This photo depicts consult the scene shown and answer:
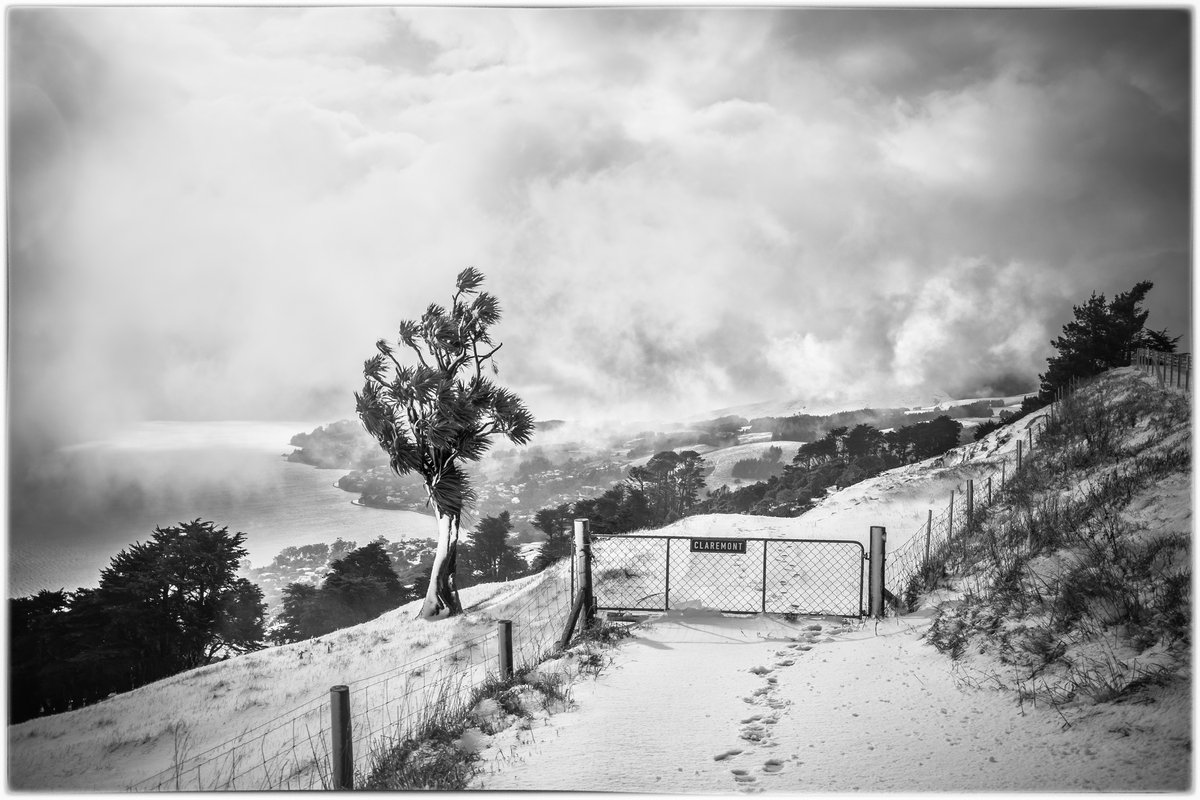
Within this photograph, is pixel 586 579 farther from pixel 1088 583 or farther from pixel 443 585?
pixel 443 585

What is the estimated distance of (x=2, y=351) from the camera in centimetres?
661

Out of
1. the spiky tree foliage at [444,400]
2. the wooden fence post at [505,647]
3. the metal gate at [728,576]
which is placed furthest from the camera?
the spiky tree foliage at [444,400]

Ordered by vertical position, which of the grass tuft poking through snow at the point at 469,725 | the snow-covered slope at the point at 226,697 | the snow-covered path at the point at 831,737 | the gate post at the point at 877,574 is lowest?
the snow-covered slope at the point at 226,697

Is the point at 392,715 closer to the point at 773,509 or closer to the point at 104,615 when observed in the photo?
the point at 104,615

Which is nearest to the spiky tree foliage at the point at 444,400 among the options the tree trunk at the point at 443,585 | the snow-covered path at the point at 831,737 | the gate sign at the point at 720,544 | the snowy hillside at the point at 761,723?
the tree trunk at the point at 443,585

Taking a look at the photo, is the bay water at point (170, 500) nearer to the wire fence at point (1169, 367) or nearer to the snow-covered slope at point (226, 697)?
the snow-covered slope at point (226, 697)

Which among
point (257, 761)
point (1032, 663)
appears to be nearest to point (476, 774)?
point (257, 761)

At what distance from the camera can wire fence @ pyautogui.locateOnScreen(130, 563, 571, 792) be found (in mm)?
5191

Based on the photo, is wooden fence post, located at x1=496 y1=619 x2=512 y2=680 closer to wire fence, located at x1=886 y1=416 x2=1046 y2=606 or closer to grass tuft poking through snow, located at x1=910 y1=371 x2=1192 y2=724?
grass tuft poking through snow, located at x1=910 y1=371 x2=1192 y2=724

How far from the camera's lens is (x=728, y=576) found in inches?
→ 425

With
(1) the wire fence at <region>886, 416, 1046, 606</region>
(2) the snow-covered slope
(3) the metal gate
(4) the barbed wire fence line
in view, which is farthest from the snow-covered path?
(1) the wire fence at <region>886, 416, 1046, 606</region>

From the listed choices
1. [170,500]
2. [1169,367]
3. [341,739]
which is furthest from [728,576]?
[170,500]

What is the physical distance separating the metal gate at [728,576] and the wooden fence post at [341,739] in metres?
3.61

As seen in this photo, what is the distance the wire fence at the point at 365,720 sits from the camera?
519 cm
